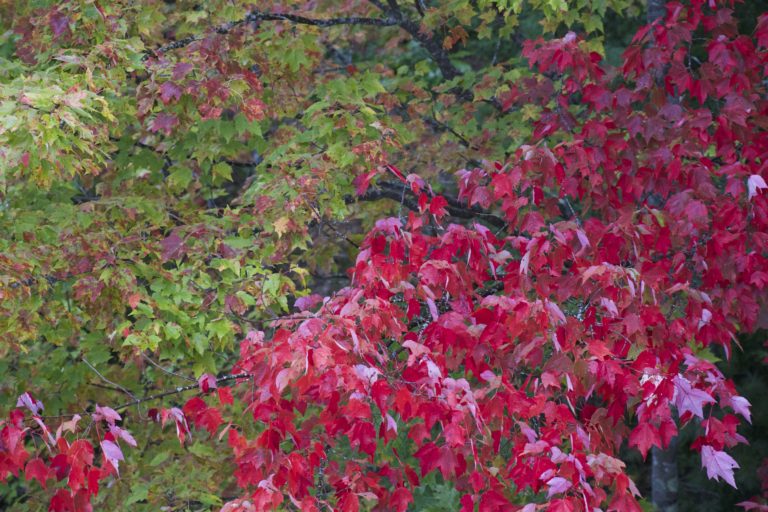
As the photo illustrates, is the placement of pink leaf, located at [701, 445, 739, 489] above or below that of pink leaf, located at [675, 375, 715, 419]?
below

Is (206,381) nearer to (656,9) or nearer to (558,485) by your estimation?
(558,485)

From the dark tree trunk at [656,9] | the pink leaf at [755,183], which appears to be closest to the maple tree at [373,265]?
the pink leaf at [755,183]

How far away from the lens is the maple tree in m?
3.73

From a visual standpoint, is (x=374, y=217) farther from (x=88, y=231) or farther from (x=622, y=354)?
(x=622, y=354)

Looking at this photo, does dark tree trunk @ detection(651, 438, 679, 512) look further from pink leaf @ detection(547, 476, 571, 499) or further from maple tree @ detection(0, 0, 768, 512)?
pink leaf @ detection(547, 476, 571, 499)

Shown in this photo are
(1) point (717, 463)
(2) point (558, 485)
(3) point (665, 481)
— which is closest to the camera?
(2) point (558, 485)

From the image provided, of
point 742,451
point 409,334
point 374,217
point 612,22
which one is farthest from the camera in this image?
point 612,22

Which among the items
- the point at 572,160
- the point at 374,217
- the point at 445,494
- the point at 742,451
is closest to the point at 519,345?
the point at 572,160

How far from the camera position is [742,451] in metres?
8.77

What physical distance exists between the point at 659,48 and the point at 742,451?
5.07 meters

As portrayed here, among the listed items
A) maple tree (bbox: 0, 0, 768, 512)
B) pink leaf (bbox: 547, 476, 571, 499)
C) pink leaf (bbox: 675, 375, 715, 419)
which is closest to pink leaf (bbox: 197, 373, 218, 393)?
maple tree (bbox: 0, 0, 768, 512)

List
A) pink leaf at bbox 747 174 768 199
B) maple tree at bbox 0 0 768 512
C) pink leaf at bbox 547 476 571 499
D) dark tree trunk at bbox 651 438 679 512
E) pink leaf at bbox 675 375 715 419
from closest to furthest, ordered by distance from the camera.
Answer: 1. pink leaf at bbox 547 476 571 499
2. pink leaf at bbox 675 375 715 419
3. maple tree at bbox 0 0 768 512
4. pink leaf at bbox 747 174 768 199
5. dark tree trunk at bbox 651 438 679 512

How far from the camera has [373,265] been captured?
4.08 metres

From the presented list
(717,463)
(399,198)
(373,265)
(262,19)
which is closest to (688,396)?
(717,463)
